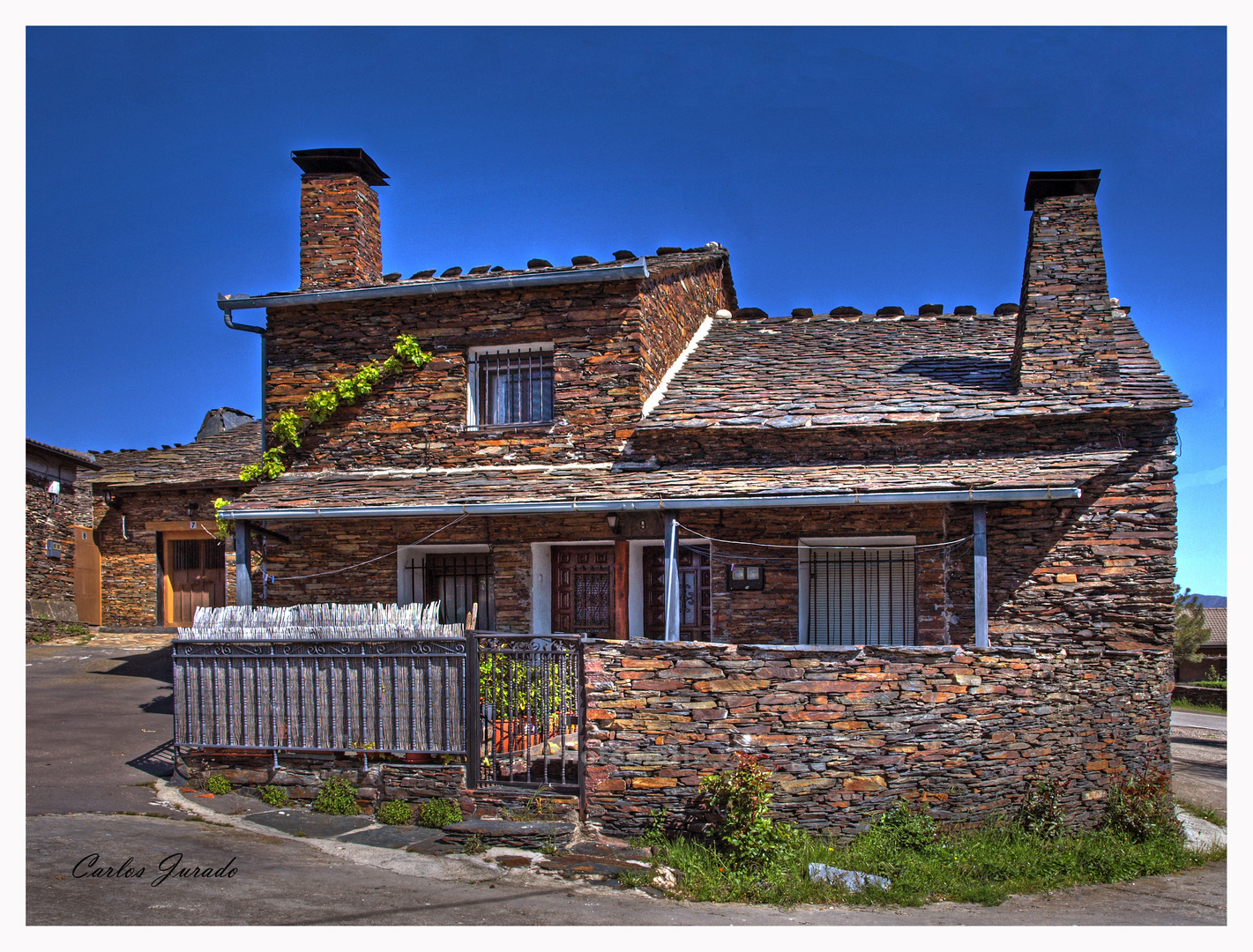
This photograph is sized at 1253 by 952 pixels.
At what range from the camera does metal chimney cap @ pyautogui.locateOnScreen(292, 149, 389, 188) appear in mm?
13602

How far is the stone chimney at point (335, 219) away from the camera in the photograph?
13414mm

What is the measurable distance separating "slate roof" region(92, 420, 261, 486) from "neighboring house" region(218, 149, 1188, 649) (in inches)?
252

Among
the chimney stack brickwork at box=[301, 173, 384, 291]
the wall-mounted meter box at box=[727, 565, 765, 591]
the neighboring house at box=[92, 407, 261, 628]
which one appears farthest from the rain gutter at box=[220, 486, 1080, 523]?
the neighboring house at box=[92, 407, 261, 628]

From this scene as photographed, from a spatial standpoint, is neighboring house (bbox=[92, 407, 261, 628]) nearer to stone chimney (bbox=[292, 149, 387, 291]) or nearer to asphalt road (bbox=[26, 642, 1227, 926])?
stone chimney (bbox=[292, 149, 387, 291])

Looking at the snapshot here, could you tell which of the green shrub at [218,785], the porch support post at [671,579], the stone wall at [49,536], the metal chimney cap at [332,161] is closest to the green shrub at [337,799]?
the green shrub at [218,785]

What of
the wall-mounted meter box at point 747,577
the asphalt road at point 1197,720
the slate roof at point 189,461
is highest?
the slate roof at point 189,461

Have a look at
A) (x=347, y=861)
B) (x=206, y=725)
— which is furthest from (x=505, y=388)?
(x=347, y=861)

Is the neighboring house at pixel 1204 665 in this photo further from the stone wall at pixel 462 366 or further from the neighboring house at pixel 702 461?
the stone wall at pixel 462 366

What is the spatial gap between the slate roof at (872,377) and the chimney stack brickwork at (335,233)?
5123 millimetres

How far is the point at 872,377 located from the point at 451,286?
19.4 feet

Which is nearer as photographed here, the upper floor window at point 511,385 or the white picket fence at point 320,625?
the white picket fence at point 320,625

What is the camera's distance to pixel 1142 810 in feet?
30.9

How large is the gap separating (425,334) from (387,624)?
192 inches

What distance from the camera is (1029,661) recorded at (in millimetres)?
9078
